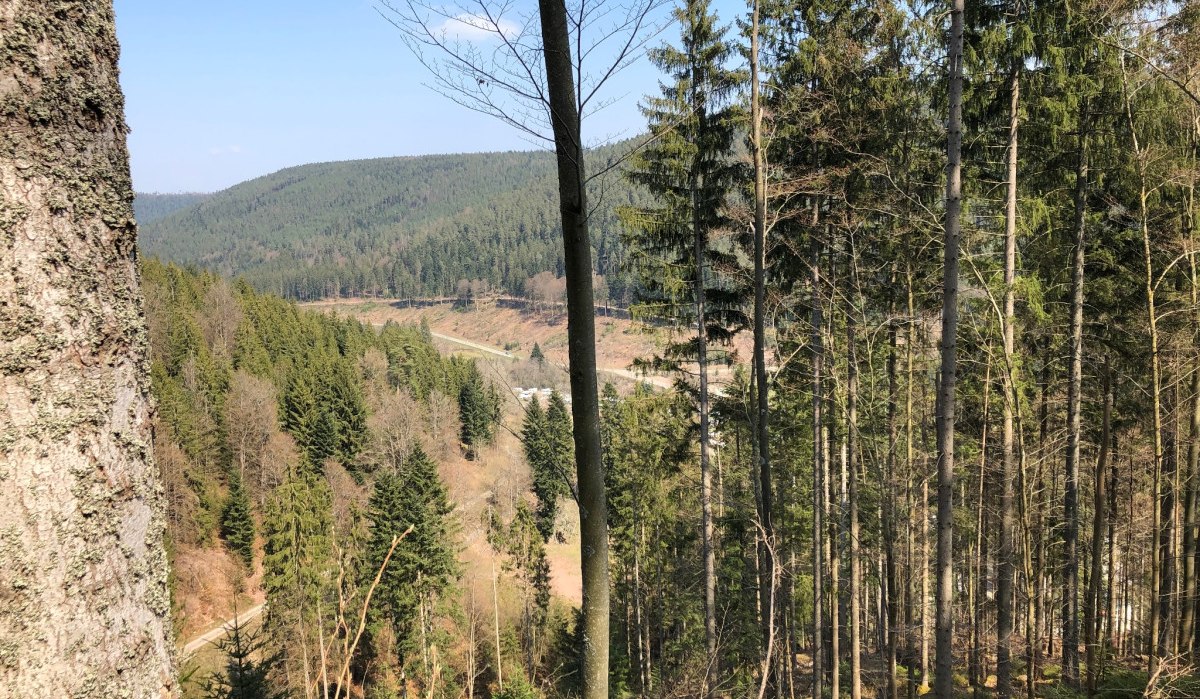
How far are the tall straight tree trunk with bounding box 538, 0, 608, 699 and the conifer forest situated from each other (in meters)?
0.02

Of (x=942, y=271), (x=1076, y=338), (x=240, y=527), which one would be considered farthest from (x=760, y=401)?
(x=240, y=527)

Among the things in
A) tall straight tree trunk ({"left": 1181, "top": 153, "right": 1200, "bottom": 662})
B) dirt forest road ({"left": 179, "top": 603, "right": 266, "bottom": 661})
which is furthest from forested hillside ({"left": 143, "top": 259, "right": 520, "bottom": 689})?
tall straight tree trunk ({"left": 1181, "top": 153, "right": 1200, "bottom": 662})

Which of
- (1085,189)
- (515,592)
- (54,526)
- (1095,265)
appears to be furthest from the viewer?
(515,592)

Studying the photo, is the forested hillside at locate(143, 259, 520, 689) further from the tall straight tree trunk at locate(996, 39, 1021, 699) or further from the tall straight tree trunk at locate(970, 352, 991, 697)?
the tall straight tree trunk at locate(970, 352, 991, 697)

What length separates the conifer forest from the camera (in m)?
1.16

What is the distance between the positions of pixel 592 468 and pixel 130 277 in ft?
6.46

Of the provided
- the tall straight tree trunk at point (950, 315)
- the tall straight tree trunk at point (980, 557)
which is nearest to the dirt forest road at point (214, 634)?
the tall straight tree trunk at point (980, 557)

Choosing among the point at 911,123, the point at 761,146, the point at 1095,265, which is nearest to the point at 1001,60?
the point at 911,123

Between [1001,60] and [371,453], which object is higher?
[1001,60]

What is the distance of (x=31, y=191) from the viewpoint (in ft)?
3.64

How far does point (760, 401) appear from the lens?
8500 millimetres

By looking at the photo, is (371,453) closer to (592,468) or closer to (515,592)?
(515,592)

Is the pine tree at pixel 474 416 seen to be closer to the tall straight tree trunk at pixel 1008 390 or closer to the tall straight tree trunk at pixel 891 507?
the tall straight tree trunk at pixel 891 507

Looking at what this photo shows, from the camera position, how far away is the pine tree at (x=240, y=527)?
27922 mm
